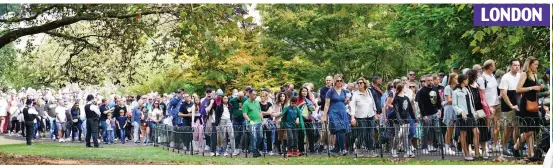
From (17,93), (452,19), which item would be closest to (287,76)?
(452,19)

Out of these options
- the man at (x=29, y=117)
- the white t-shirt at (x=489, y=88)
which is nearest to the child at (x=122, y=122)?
the man at (x=29, y=117)

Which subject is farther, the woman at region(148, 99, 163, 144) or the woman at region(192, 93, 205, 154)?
the woman at region(148, 99, 163, 144)

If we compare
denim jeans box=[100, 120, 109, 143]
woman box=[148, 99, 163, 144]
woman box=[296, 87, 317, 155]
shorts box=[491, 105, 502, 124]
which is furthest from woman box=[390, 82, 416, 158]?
denim jeans box=[100, 120, 109, 143]

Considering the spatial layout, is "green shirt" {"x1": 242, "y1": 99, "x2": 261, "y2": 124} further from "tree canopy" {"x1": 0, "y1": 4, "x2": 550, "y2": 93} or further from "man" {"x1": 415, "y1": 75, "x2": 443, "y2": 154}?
"man" {"x1": 415, "y1": 75, "x2": 443, "y2": 154}

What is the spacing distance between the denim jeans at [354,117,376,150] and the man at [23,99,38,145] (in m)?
6.78

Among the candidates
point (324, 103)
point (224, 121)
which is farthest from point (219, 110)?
point (324, 103)

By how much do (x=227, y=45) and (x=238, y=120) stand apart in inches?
76.0

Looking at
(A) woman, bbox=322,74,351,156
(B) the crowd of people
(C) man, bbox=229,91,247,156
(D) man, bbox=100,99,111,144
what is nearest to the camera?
(B) the crowd of people

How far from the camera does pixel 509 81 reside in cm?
1346

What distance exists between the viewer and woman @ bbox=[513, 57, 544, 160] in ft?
42.6

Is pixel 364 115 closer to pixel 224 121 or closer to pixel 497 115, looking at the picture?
pixel 497 115

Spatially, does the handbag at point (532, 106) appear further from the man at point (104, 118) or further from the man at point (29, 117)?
the man at point (104, 118)

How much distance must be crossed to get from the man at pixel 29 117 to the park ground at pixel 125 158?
0.25 meters

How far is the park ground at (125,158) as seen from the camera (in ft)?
47.7
